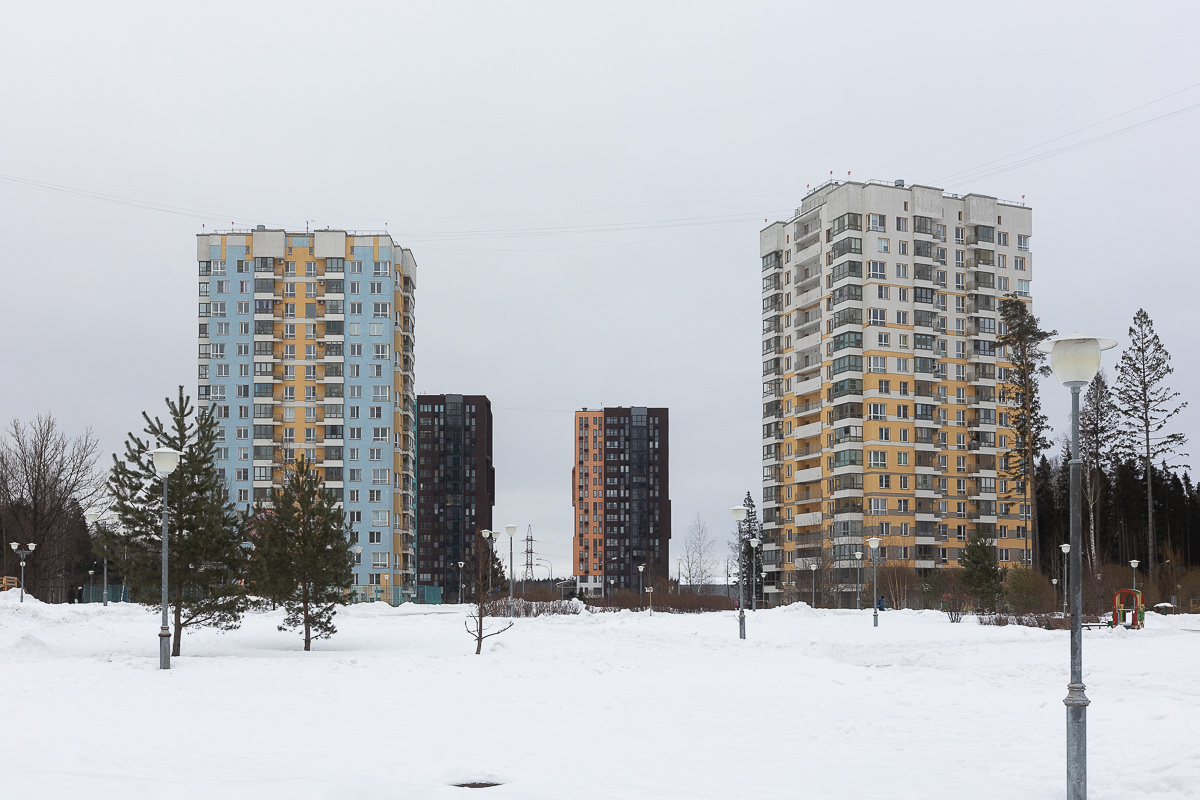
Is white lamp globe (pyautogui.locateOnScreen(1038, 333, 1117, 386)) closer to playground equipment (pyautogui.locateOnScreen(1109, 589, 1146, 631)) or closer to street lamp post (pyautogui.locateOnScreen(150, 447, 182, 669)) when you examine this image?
street lamp post (pyautogui.locateOnScreen(150, 447, 182, 669))

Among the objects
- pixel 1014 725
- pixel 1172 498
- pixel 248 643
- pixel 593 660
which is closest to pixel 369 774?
pixel 1014 725

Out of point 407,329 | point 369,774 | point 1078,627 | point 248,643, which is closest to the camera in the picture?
point 1078,627

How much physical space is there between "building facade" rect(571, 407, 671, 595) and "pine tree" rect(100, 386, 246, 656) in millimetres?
152661

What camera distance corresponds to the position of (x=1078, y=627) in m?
9.16

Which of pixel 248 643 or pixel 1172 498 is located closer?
pixel 248 643

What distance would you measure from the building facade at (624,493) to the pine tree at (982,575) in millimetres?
134204

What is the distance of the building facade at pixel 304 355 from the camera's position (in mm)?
90562

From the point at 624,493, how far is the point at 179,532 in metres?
155

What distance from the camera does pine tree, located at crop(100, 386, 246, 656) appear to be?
24656 mm

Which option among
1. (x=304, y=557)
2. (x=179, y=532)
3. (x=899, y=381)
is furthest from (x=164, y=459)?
(x=899, y=381)

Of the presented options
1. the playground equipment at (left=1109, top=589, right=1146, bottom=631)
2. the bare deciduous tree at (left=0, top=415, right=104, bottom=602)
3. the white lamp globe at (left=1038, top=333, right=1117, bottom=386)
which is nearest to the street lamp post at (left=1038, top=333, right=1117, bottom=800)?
the white lamp globe at (left=1038, top=333, right=1117, bottom=386)

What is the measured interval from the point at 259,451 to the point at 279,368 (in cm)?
768

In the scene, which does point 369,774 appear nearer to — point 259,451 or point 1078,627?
point 1078,627

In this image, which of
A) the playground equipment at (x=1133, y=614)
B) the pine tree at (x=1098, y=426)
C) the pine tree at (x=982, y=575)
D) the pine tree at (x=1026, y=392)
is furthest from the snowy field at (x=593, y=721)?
the pine tree at (x=1098, y=426)
